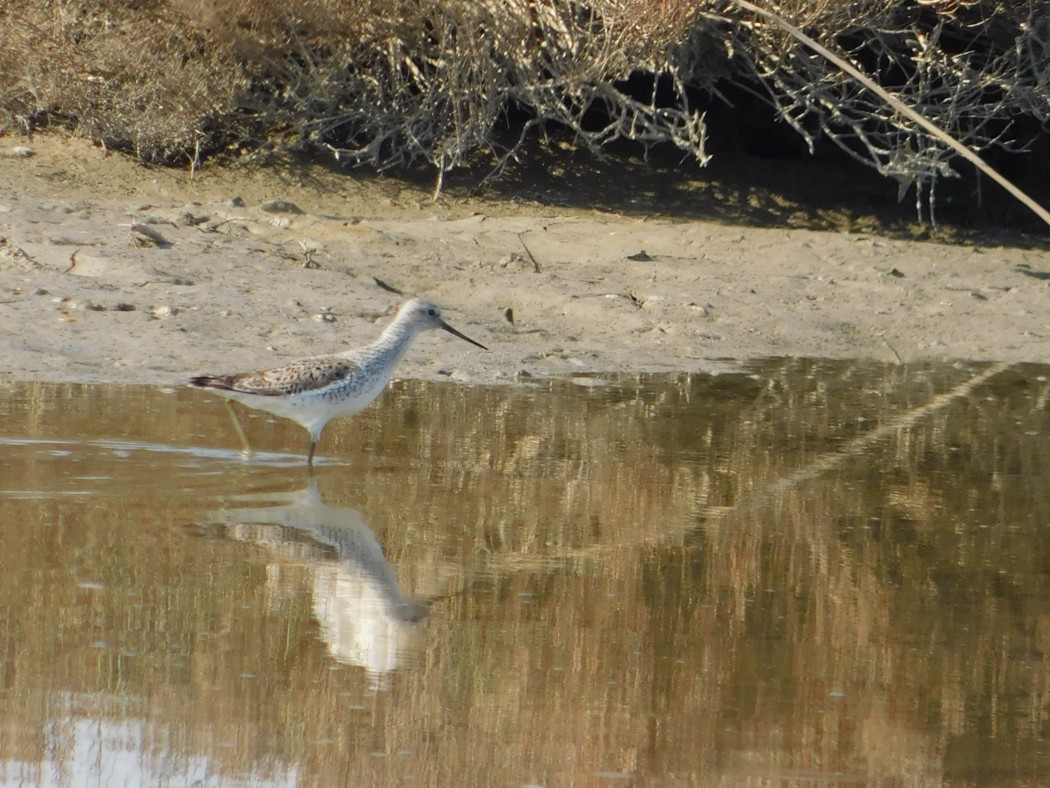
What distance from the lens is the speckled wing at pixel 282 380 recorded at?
691 centimetres

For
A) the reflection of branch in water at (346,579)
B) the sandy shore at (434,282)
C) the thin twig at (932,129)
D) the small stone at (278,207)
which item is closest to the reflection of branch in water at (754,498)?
the reflection of branch in water at (346,579)

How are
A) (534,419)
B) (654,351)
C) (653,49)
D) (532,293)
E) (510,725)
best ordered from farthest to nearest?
(653,49) → (532,293) → (654,351) → (534,419) → (510,725)

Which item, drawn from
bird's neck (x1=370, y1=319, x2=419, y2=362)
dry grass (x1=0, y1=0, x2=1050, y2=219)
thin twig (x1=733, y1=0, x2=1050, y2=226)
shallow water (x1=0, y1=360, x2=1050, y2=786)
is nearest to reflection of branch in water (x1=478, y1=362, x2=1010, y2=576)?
shallow water (x1=0, y1=360, x2=1050, y2=786)

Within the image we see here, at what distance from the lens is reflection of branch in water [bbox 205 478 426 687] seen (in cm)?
448

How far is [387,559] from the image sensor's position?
5406 millimetres

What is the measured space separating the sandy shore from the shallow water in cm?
129

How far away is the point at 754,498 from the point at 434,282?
15.5 feet

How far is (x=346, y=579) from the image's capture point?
5.16 m

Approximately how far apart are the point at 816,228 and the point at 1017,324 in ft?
9.26

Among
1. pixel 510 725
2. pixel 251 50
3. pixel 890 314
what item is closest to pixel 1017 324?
pixel 890 314

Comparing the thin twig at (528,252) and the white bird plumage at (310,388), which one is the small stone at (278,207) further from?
the white bird plumage at (310,388)

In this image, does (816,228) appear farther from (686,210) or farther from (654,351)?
(654,351)

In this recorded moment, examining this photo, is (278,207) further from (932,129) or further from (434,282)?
(932,129)

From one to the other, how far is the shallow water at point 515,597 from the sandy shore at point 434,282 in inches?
50.6
